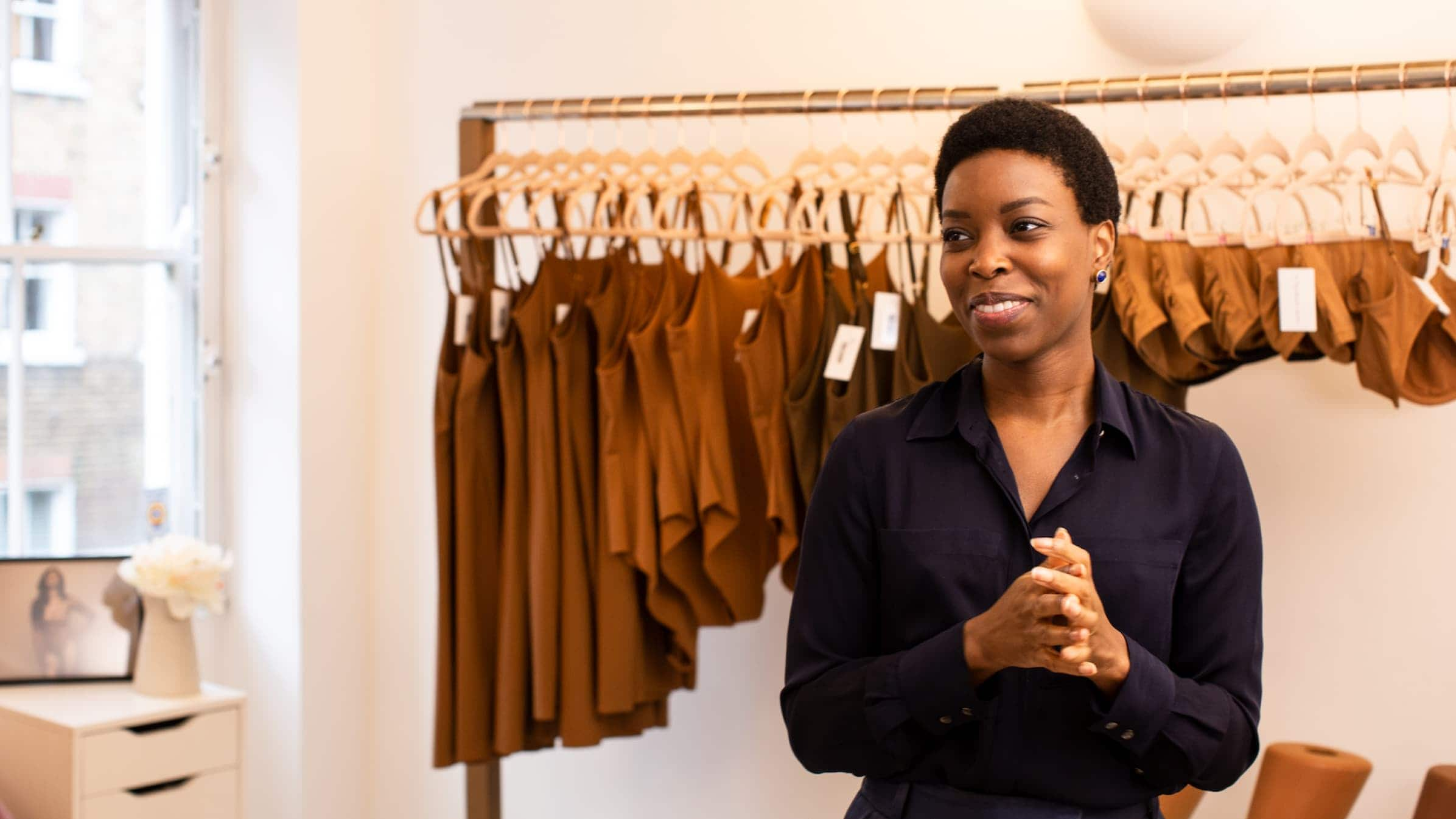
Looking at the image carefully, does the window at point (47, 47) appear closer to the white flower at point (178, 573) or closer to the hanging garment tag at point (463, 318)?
the white flower at point (178, 573)

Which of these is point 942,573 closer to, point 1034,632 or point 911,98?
point 1034,632

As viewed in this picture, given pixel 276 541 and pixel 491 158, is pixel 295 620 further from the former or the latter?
pixel 491 158

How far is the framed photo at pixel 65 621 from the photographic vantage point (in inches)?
110

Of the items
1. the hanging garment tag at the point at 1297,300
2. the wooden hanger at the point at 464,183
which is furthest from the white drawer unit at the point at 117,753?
the hanging garment tag at the point at 1297,300

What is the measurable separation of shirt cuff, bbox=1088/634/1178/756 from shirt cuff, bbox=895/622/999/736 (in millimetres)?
107

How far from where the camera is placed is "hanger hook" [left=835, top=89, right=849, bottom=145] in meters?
2.59

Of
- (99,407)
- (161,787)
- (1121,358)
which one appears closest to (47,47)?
(99,407)

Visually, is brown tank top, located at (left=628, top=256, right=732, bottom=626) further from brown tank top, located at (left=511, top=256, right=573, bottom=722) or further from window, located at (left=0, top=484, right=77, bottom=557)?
window, located at (left=0, top=484, right=77, bottom=557)

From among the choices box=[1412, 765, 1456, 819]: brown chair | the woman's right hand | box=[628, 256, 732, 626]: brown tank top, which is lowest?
box=[1412, 765, 1456, 819]: brown chair

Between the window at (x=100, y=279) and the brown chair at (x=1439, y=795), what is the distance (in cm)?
291

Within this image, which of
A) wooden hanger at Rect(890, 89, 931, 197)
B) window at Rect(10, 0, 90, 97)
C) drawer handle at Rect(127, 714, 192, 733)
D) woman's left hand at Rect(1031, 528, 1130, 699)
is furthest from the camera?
window at Rect(10, 0, 90, 97)

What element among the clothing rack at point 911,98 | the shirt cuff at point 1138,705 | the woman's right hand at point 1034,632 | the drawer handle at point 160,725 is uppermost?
the clothing rack at point 911,98

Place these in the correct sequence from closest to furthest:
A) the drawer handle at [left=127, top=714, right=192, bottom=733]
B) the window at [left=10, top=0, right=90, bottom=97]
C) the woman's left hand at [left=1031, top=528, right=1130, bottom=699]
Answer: the woman's left hand at [left=1031, top=528, right=1130, bottom=699], the drawer handle at [left=127, top=714, right=192, bottom=733], the window at [left=10, top=0, right=90, bottom=97]

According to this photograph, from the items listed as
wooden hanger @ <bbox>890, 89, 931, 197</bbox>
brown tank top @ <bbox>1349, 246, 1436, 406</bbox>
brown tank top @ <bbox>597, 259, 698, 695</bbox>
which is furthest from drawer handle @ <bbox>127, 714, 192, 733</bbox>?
brown tank top @ <bbox>1349, 246, 1436, 406</bbox>
